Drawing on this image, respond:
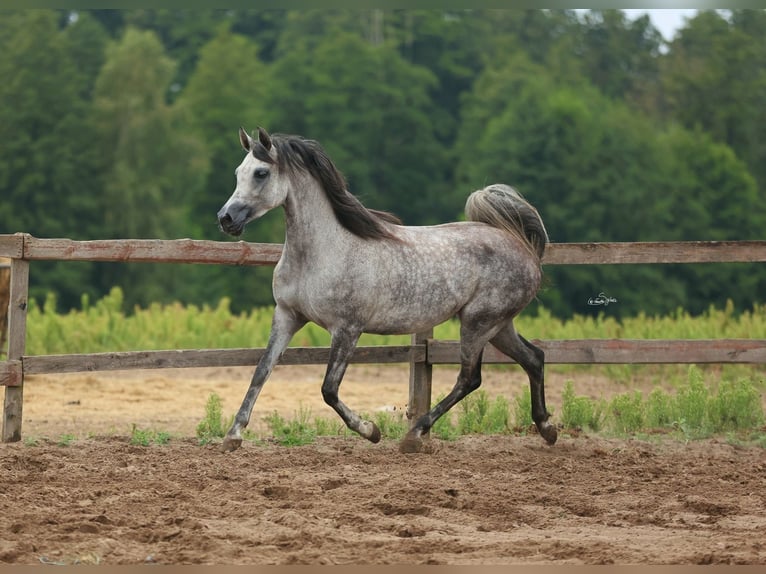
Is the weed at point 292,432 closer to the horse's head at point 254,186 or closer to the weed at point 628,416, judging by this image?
the horse's head at point 254,186

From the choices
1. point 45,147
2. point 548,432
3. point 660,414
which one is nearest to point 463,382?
point 548,432

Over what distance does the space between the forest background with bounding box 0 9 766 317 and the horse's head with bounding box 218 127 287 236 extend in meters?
24.7

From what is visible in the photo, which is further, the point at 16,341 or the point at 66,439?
the point at 66,439

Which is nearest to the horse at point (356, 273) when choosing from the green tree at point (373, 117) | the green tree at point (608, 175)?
the green tree at point (608, 175)

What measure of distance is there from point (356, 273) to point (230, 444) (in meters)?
1.37

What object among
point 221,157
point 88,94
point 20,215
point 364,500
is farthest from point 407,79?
point 364,500

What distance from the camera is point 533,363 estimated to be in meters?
8.50

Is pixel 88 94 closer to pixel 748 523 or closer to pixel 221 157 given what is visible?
pixel 221 157

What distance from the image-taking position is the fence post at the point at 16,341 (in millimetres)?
7902

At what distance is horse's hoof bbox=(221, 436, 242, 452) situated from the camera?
7688mm

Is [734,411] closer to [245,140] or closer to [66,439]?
[245,140]

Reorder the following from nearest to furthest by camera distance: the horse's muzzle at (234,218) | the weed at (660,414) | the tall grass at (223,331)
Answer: the horse's muzzle at (234,218) < the weed at (660,414) < the tall grass at (223,331)

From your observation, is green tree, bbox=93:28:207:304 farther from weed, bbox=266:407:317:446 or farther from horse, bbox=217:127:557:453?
horse, bbox=217:127:557:453

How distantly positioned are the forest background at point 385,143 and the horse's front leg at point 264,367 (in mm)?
24577
